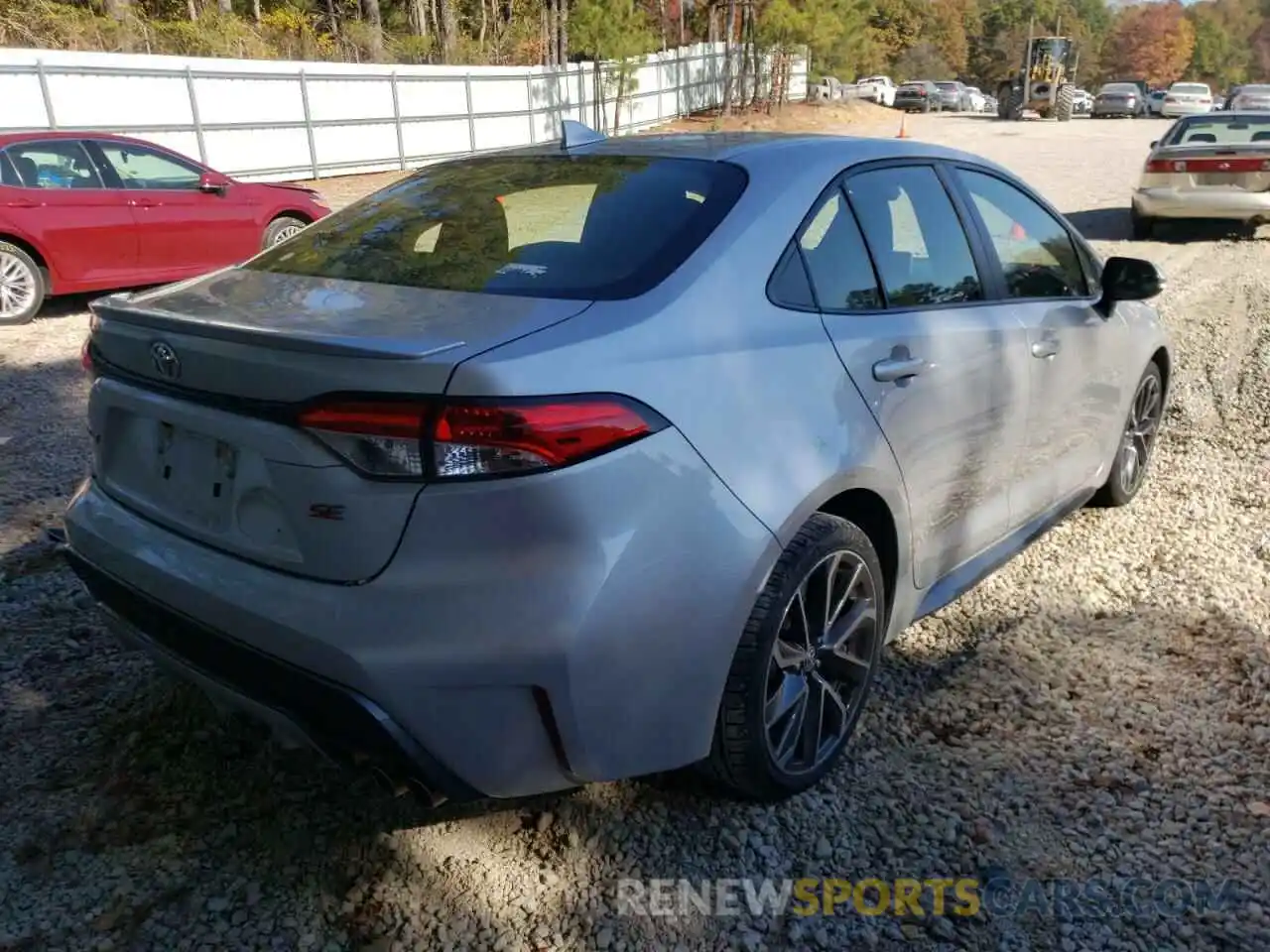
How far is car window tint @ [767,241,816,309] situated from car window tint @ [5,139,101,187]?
7969 millimetres

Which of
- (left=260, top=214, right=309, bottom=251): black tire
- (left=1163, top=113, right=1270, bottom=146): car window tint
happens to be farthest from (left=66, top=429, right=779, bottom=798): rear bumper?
(left=1163, top=113, right=1270, bottom=146): car window tint

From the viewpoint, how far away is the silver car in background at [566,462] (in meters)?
1.95

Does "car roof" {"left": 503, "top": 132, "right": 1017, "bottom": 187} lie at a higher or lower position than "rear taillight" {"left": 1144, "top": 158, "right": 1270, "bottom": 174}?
higher

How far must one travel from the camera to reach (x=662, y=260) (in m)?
2.37

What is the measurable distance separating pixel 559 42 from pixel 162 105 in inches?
663

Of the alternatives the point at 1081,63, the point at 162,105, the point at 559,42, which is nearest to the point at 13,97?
the point at 162,105

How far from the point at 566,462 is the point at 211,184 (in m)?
8.61

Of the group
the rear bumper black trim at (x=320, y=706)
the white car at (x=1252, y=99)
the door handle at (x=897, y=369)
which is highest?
the door handle at (x=897, y=369)

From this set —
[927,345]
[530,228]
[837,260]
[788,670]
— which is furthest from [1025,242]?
[788,670]

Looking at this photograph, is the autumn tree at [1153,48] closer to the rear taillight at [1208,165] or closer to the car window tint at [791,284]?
the rear taillight at [1208,165]

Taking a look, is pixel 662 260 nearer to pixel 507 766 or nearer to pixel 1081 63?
pixel 507 766

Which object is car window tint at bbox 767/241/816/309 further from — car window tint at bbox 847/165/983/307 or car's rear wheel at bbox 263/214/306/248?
car's rear wheel at bbox 263/214/306/248

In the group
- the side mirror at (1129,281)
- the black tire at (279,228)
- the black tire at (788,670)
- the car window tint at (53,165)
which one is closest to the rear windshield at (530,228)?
the black tire at (788,670)

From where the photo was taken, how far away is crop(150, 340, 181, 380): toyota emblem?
2207mm
